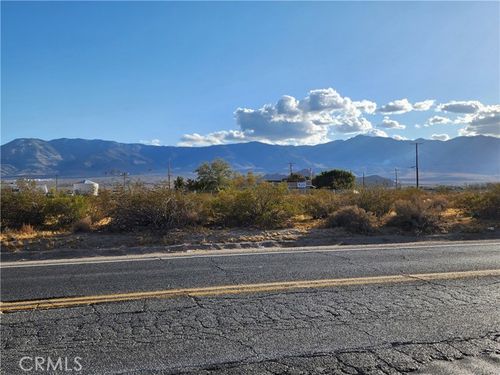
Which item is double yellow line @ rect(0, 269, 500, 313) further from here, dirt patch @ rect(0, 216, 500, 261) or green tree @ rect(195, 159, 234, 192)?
green tree @ rect(195, 159, 234, 192)

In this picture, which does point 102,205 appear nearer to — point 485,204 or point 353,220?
point 353,220

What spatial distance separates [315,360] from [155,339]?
64.0 inches

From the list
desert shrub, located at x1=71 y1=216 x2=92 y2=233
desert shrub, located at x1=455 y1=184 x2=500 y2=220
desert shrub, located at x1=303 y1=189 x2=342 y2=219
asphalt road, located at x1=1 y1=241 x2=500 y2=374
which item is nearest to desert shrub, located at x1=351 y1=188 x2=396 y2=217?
desert shrub, located at x1=303 y1=189 x2=342 y2=219

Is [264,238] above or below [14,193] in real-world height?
below

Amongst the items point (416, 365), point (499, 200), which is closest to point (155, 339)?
point (416, 365)

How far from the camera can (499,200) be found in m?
17.9

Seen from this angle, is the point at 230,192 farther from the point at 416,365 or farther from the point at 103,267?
the point at 416,365

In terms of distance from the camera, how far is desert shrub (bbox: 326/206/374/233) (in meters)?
14.5

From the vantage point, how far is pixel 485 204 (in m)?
18.2

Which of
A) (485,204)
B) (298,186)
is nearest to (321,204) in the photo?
(485,204)

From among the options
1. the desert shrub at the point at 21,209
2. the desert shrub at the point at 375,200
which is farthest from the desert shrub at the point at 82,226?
the desert shrub at the point at 375,200

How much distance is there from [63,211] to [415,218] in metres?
10.9

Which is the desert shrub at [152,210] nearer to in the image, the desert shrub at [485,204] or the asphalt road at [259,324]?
the asphalt road at [259,324]

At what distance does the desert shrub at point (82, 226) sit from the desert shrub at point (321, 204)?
7.89 metres
